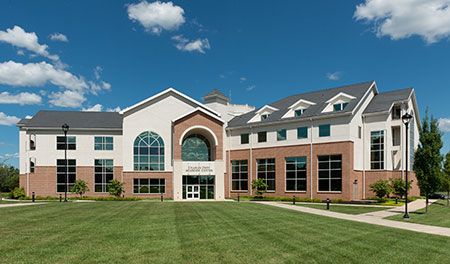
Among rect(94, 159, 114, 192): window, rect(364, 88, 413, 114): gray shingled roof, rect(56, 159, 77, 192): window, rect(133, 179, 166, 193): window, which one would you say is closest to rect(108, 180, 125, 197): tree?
rect(133, 179, 166, 193): window

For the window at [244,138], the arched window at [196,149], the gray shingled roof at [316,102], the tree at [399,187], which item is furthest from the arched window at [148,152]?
the tree at [399,187]

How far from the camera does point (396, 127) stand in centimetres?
3888

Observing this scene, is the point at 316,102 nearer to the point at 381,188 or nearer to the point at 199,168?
the point at 381,188

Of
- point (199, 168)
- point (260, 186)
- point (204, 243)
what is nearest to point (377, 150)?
point (260, 186)

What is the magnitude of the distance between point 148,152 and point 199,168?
6988 mm

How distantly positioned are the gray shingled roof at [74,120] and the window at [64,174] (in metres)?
5.00

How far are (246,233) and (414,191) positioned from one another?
123 feet

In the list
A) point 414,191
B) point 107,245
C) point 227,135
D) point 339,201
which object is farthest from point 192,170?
point 107,245

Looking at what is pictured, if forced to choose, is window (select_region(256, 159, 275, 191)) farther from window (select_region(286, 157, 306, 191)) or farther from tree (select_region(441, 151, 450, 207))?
tree (select_region(441, 151, 450, 207))

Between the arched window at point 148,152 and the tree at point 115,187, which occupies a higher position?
the arched window at point 148,152

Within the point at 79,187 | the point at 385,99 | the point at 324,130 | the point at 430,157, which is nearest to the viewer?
the point at 430,157

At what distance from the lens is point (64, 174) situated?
42938 mm

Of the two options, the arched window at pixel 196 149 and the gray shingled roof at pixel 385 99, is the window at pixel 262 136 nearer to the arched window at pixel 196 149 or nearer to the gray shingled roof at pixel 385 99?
the arched window at pixel 196 149

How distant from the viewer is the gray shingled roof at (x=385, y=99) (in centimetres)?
3812
